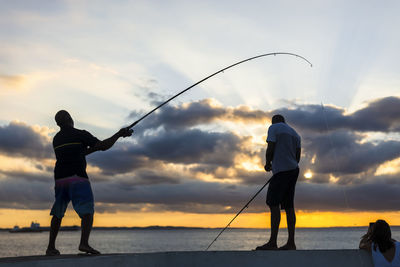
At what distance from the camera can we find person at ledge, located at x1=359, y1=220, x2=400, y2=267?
4.68 meters

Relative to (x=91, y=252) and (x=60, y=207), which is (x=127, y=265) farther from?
(x=60, y=207)

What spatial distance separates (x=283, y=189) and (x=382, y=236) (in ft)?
4.39

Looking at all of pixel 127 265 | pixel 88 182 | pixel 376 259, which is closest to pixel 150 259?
pixel 127 265

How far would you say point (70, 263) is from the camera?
14.0 ft

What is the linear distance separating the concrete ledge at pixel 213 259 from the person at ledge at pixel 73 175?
0.54 m

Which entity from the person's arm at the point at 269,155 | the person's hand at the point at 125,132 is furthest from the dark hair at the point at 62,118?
the person's arm at the point at 269,155

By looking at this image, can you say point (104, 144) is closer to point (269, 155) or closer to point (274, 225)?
point (269, 155)

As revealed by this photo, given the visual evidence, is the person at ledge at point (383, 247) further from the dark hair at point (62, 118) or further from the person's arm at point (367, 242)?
the dark hair at point (62, 118)

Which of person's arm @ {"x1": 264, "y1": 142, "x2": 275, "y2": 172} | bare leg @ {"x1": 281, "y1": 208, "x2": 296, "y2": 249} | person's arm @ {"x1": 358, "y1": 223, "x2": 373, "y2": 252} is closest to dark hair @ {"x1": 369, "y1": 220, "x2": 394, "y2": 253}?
person's arm @ {"x1": 358, "y1": 223, "x2": 373, "y2": 252}

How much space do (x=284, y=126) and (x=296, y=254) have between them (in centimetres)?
173

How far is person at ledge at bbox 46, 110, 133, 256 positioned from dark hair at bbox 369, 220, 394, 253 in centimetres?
306

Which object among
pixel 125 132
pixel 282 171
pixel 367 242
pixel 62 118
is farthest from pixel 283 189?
pixel 62 118

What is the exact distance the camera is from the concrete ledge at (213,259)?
14.1 ft

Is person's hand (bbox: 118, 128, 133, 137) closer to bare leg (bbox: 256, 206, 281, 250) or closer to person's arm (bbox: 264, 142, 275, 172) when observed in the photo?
person's arm (bbox: 264, 142, 275, 172)
